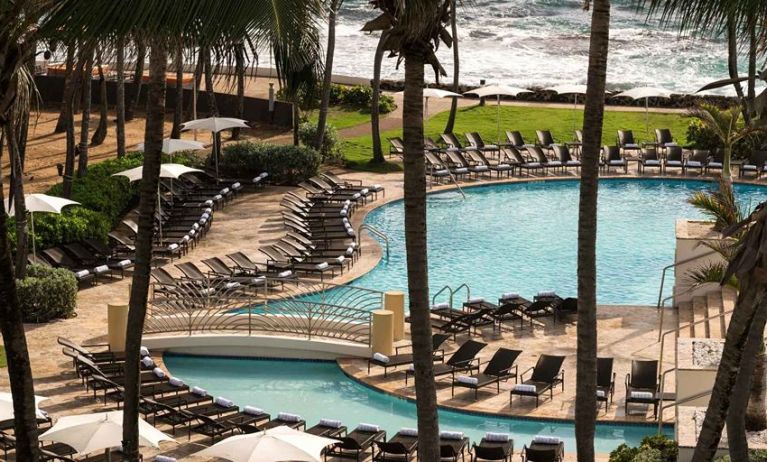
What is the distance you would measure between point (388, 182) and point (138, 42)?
27203 millimetres

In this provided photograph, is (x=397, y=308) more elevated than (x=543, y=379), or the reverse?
(x=397, y=308)

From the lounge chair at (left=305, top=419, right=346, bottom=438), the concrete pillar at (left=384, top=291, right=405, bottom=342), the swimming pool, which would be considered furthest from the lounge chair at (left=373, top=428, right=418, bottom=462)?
the swimming pool

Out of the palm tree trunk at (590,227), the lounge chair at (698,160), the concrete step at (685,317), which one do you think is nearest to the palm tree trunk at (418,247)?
the palm tree trunk at (590,227)

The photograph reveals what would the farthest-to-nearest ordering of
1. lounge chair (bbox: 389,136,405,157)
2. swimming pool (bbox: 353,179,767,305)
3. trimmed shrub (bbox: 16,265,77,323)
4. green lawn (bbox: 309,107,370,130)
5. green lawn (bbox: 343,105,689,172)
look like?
green lawn (bbox: 309,107,370,130), green lawn (bbox: 343,105,689,172), lounge chair (bbox: 389,136,405,157), swimming pool (bbox: 353,179,767,305), trimmed shrub (bbox: 16,265,77,323)

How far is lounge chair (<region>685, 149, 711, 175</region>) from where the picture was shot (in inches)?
1565

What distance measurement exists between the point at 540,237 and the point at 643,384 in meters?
13.3

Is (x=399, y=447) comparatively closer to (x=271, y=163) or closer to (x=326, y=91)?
(x=271, y=163)

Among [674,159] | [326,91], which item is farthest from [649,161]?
[326,91]

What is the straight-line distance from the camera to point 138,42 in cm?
1152

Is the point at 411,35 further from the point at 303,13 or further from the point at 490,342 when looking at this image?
the point at 490,342

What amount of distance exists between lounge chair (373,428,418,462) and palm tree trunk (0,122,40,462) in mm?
5734

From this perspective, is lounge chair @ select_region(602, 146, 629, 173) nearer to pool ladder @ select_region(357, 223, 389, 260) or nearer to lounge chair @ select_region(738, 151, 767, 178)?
lounge chair @ select_region(738, 151, 767, 178)

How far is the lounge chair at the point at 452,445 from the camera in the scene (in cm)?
1858

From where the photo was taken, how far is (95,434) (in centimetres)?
1733
